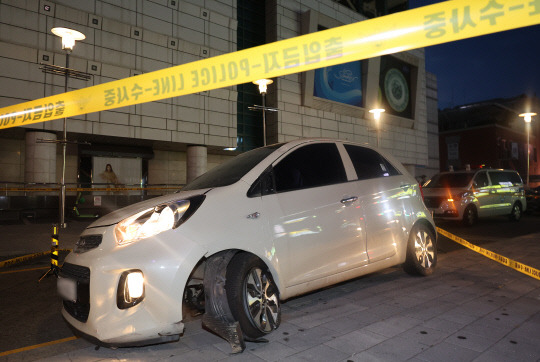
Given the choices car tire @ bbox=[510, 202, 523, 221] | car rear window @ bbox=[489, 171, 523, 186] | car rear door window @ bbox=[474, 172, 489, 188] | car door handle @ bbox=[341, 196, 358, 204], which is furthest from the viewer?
car tire @ bbox=[510, 202, 523, 221]

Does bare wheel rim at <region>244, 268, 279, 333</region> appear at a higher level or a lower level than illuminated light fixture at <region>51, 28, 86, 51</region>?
lower

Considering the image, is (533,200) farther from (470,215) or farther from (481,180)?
(470,215)

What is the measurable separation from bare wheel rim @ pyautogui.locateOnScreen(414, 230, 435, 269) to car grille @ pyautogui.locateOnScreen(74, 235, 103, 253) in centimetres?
373

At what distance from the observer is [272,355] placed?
2.66 metres

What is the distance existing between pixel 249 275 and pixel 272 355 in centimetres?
62

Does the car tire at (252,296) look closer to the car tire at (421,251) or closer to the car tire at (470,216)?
the car tire at (421,251)

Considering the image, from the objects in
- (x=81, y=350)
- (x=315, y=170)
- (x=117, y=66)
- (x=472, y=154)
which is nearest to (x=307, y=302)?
(x=315, y=170)

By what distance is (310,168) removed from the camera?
365cm

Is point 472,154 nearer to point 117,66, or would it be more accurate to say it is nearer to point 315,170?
point 117,66

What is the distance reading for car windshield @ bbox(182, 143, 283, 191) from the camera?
3.32 meters

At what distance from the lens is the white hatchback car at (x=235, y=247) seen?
252 centimetres

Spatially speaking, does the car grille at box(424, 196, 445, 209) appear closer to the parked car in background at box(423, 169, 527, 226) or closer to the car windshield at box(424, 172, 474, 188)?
the parked car in background at box(423, 169, 527, 226)

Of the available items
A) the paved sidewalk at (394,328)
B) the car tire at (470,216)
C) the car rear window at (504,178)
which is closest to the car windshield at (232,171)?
the paved sidewalk at (394,328)

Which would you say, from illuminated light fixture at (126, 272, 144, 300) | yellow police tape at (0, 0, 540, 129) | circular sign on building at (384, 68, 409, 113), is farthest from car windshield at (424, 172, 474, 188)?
circular sign on building at (384, 68, 409, 113)
